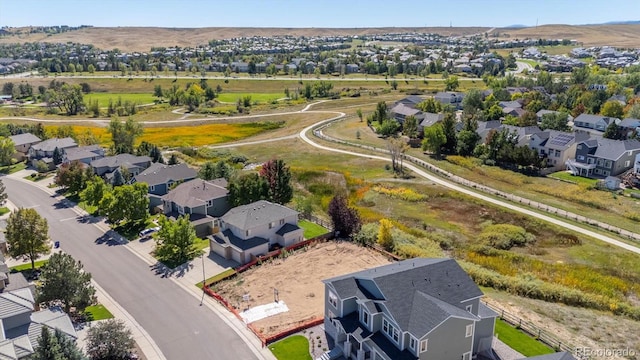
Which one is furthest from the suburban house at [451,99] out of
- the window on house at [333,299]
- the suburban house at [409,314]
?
the window on house at [333,299]

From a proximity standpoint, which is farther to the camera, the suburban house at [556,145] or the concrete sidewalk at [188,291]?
the suburban house at [556,145]

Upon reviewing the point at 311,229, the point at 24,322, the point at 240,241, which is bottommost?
the point at 311,229

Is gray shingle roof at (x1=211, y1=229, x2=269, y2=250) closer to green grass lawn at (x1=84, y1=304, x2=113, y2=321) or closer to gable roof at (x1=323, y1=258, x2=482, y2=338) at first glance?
green grass lawn at (x1=84, y1=304, x2=113, y2=321)

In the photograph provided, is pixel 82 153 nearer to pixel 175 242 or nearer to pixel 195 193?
pixel 195 193

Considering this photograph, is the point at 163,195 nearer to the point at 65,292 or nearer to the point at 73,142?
the point at 65,292

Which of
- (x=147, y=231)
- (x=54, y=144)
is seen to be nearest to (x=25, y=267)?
(x=147, y=231)

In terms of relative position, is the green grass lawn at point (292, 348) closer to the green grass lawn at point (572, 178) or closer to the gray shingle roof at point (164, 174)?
the gray shingle roof at point (164, 174)

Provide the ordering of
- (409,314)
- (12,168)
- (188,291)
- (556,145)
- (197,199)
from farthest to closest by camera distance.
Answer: (556,145)
(12,168)
(197,199)
(188,291)
(409,314)
